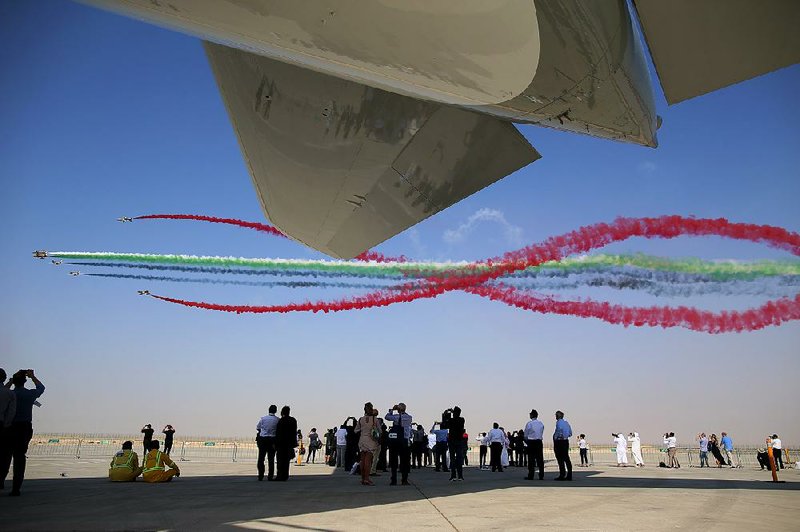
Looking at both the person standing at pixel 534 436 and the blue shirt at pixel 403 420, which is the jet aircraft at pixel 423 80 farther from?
the person standing at pixel 534 436

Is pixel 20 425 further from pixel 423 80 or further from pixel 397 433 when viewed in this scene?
pixel 423 80

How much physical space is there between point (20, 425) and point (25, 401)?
30 cm

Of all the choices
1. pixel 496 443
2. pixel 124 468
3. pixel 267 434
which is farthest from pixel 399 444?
pixel 496 443

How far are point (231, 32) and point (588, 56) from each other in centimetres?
292

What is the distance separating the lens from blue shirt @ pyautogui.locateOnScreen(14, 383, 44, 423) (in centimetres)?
696

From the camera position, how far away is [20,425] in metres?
6.92

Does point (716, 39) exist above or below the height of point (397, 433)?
above

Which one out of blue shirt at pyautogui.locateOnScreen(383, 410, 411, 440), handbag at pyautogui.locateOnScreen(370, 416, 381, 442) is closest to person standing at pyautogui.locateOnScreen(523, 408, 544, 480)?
blue shirt at pyautogui.locateOnScreen(383, 410, 411, 440)

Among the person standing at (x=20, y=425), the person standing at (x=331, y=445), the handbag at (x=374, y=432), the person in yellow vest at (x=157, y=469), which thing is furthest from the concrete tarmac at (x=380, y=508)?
the person standing at (x=331, y=445)

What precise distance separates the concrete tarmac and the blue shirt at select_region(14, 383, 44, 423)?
945 millimetres

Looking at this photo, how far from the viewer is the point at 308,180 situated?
6.48 meters

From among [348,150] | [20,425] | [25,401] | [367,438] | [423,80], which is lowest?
[367,438]

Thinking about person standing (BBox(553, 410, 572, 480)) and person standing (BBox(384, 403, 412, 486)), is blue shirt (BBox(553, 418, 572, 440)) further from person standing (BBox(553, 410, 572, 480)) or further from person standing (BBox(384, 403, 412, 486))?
person standing (BBox(384, 403, 412, 486))

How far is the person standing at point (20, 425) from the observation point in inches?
265
